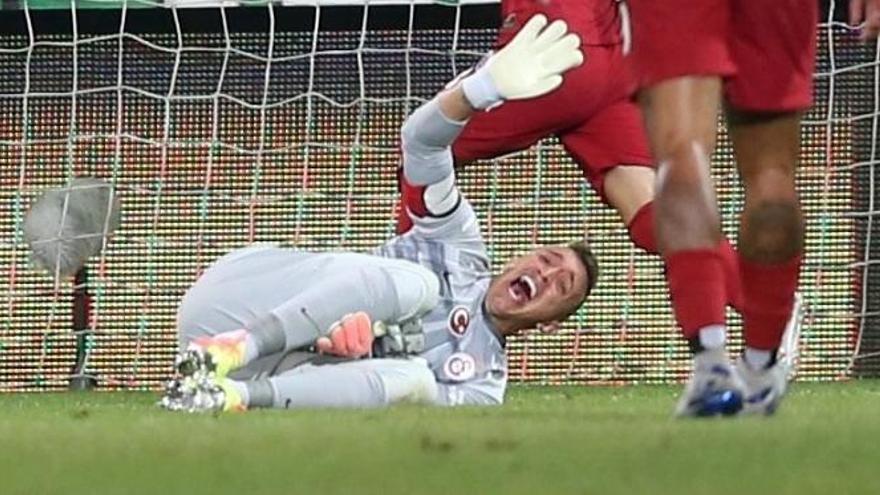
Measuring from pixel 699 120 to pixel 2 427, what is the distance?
1241 mm

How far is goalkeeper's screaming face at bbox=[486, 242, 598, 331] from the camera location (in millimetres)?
5215

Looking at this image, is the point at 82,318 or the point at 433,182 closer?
the point at 433,182

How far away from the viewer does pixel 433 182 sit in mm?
5148

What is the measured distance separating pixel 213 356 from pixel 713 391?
1279 mm

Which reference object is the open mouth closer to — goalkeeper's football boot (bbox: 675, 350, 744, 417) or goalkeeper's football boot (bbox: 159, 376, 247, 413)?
goalkeeper's football boot (bbox: 159, 376, 247, 413)

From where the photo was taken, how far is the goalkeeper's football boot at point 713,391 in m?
3.79

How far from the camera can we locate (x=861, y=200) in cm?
704

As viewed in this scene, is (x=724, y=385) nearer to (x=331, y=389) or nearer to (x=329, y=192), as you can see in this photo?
(x=331, y=389)

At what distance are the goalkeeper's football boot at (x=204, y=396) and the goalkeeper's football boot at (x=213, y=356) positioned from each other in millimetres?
22

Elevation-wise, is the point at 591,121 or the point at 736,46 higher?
the point at 736,46

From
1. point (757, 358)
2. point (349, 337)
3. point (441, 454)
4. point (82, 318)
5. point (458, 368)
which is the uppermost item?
point (441, 454)

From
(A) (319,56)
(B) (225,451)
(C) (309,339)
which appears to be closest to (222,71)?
(A) (319,56)

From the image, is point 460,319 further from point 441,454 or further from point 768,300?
point 441,454

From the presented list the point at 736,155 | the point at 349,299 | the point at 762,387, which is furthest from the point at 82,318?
the point at 762,387
